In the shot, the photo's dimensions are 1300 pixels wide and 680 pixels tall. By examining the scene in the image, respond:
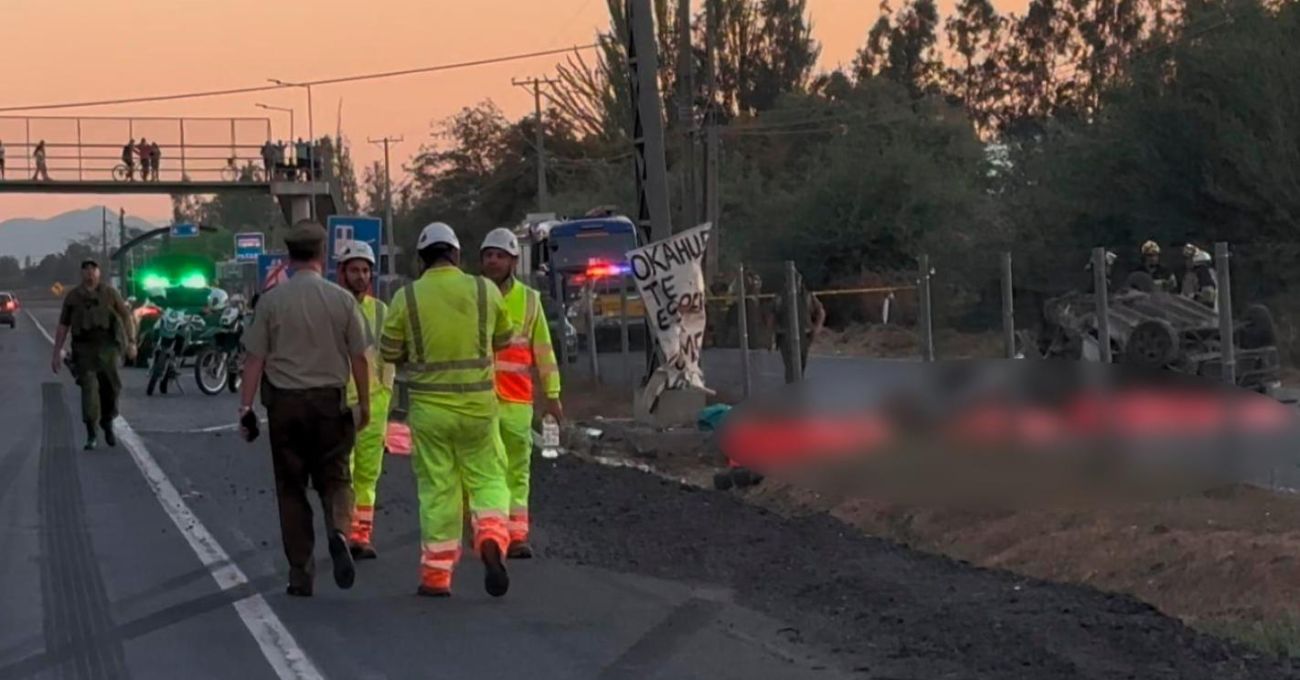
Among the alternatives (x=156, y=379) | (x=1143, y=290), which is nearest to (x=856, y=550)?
(x=1143, y=290)

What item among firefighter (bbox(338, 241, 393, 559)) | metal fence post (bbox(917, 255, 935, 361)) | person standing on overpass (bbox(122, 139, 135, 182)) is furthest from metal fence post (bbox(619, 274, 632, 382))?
person standing on overpass (bbox(122, 139, 135, 182))

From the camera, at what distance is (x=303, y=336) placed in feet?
31.4

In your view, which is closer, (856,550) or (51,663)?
(51,663)

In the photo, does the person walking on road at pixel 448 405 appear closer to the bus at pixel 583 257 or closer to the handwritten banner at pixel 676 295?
the handwritten banner at pixel 676 295

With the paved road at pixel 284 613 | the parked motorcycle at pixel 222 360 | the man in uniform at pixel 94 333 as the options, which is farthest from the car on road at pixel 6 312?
the paved road at pixel 284 613

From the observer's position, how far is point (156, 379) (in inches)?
1164

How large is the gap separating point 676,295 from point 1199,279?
571cm

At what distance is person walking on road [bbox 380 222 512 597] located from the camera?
9484 millimetres

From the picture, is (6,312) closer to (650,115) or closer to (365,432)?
(650,115)

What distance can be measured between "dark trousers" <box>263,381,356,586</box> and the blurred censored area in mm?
3609

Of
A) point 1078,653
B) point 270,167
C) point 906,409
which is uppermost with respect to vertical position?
point 270,167

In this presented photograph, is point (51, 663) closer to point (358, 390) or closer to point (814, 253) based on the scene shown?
point (358, 390)

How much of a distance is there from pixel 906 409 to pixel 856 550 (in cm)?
95

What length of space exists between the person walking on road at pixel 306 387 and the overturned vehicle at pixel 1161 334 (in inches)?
401
